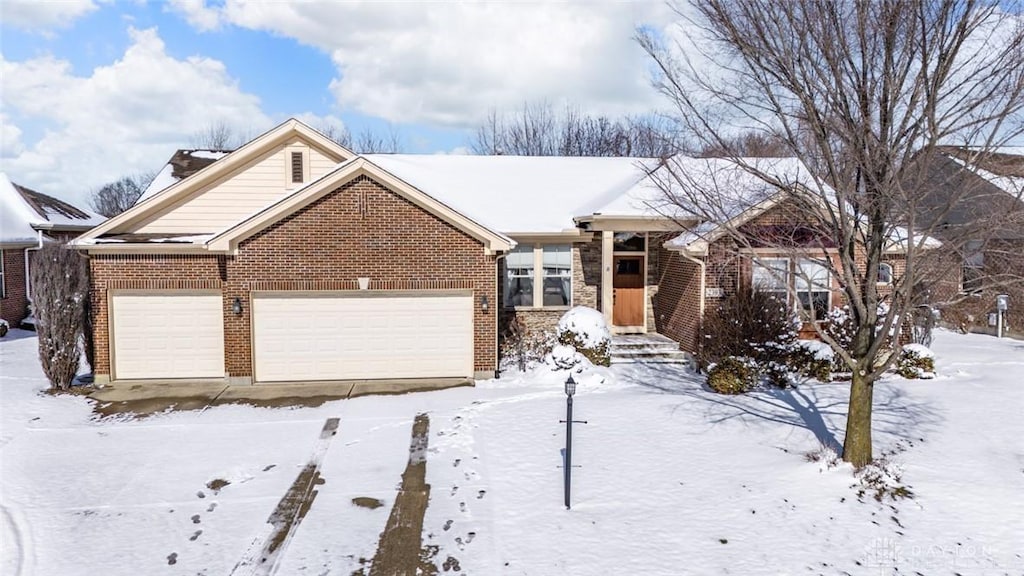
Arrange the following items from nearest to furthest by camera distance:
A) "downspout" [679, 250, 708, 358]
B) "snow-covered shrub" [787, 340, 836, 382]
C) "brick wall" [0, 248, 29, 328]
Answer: "snow-covered shrub" [787, 340, 836, 382] → "downspout" [679, 250, 708, 358] → "brick wall" [0, 248, 29, 328]

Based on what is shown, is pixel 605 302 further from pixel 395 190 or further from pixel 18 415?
pixel 18 415

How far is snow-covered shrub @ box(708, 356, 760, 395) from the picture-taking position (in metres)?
11.8

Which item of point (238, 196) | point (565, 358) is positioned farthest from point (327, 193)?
point (565, 358)

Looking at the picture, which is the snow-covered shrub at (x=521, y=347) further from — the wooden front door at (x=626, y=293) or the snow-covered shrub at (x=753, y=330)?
the snow-covered shrub at (x=753, y=330)

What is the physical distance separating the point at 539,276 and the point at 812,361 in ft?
22.6

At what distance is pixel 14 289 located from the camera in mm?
21328

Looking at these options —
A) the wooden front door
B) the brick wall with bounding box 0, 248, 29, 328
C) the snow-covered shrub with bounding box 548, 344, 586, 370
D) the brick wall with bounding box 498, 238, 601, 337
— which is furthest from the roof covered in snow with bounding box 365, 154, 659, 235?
the brick wall with bounding box 0, 248, 29, 328

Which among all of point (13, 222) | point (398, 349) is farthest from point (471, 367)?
point (13, 222)

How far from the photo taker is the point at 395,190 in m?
12.7

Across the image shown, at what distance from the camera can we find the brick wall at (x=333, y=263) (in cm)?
1264

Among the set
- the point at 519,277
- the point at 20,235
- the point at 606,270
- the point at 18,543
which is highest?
the point at 20,235

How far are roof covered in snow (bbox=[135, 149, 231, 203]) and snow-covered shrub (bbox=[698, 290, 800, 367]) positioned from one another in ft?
45.1

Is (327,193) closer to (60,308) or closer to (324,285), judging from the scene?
A: (324,285)

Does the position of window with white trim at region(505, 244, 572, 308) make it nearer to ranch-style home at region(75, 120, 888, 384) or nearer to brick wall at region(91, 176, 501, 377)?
ranch-style home at region(75, 120, 888, 384)
